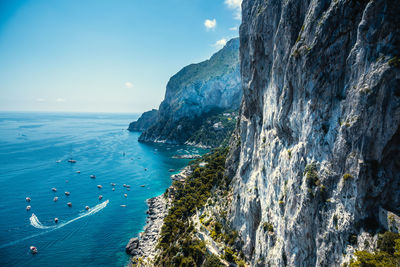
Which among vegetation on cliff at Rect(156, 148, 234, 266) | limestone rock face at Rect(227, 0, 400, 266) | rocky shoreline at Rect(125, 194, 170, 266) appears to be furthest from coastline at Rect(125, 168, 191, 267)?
limestone rock face at Rect(227, 0, 400, 266)

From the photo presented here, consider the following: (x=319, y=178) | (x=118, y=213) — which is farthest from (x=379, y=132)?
(x=118, y=213)

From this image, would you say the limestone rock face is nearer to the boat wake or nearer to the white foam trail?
the white foam trail

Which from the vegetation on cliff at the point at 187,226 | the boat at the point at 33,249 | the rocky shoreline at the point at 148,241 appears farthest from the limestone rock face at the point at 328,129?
the boat at the point at 33,249

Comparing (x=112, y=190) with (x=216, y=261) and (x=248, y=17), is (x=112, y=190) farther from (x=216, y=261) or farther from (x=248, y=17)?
(x=248, y=17)

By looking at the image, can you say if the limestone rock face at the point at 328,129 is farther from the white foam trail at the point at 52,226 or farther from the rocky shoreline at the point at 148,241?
the white foam trail at the point at 52,226

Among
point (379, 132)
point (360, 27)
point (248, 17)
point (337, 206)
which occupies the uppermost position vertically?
point (248, 17)

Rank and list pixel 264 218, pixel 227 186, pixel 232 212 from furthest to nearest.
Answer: pixel 227 186
pixel 232 212
pixel 264 218
